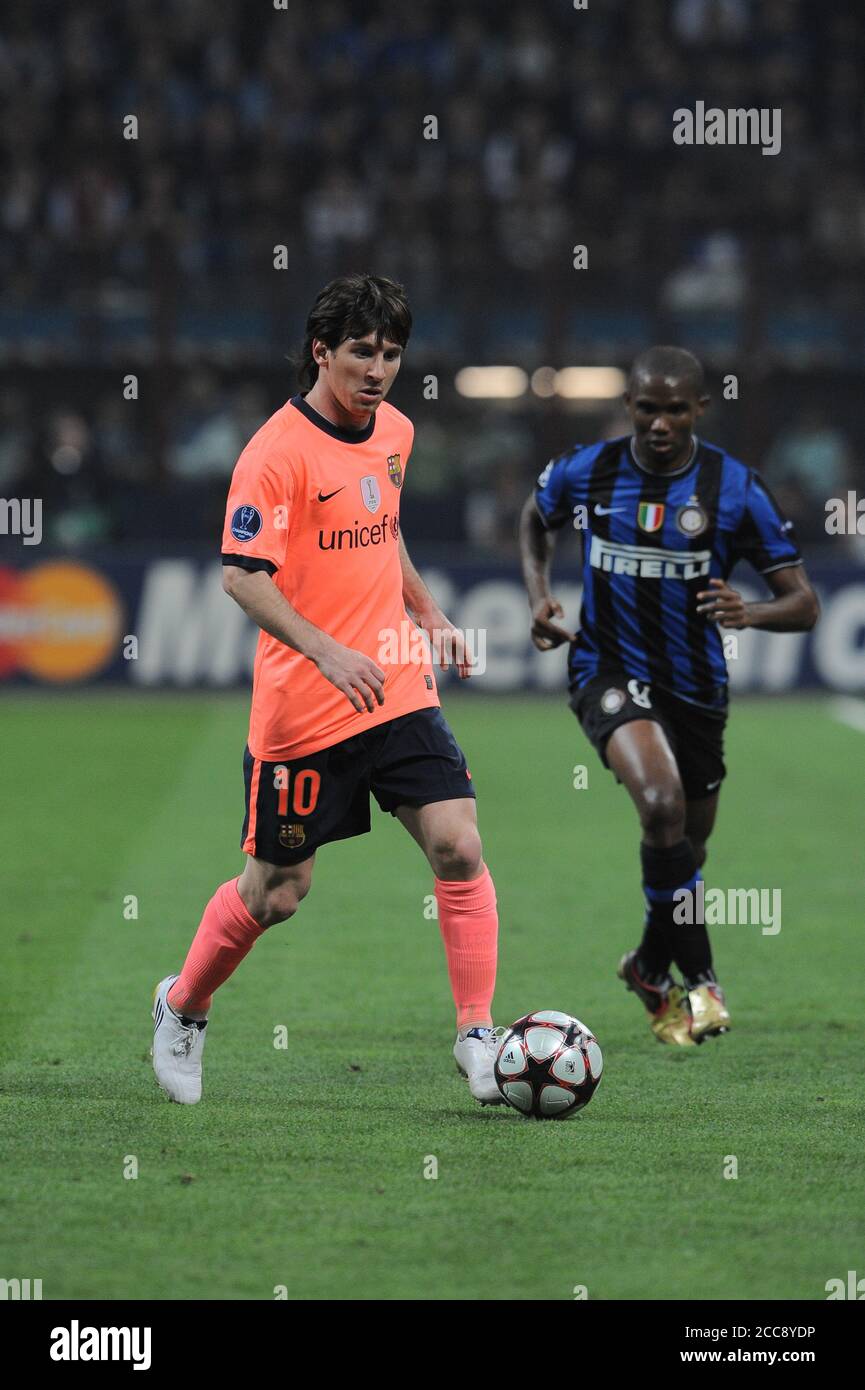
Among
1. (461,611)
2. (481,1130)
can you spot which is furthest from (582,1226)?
(461,611)

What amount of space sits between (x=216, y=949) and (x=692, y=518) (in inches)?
83.3

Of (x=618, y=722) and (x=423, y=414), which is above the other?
(x=423, y=414)

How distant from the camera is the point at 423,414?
21.5 m

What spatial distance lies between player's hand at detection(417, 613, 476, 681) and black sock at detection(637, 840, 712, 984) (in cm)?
105

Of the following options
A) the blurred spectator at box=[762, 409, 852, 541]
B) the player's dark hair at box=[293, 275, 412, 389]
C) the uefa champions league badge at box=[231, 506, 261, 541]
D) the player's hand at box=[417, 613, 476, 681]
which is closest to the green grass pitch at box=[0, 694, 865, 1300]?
the player's hand at box=[417, 613, 476, 681]

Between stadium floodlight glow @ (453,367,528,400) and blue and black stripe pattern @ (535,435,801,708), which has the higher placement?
stadium floodlight glow @ (453,367,528,400)

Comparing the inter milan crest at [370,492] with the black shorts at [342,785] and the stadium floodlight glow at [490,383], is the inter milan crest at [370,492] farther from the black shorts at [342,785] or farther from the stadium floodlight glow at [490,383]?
the stadium floodlight glow at [490,383]

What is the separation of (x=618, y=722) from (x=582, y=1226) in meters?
2.35

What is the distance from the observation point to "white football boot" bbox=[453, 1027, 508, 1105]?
5.14 m

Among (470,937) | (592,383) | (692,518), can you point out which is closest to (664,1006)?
(470,937)

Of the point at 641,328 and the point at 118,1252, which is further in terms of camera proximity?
the point at 641,328

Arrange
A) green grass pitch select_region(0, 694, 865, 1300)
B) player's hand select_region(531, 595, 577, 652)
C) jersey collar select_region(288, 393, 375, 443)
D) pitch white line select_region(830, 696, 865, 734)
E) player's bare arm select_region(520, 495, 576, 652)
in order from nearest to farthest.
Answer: green grass pitch select_region(0, 694, 865, 1300), jersey collar select_region(288, 393, 375, 443), player's hand select_region(531, 595, 577, 652), player's bare arm select_region(520, 495, 576, 652), pitch white line select_region(830, 696, 865, 734)

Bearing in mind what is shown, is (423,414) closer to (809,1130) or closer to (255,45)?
(255,45)

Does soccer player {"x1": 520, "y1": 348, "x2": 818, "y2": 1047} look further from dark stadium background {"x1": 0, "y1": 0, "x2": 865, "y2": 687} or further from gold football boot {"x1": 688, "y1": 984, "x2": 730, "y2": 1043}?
dark stadium background {"x1": 0, "y1": 0, "x2": 865, "y2": 687}
